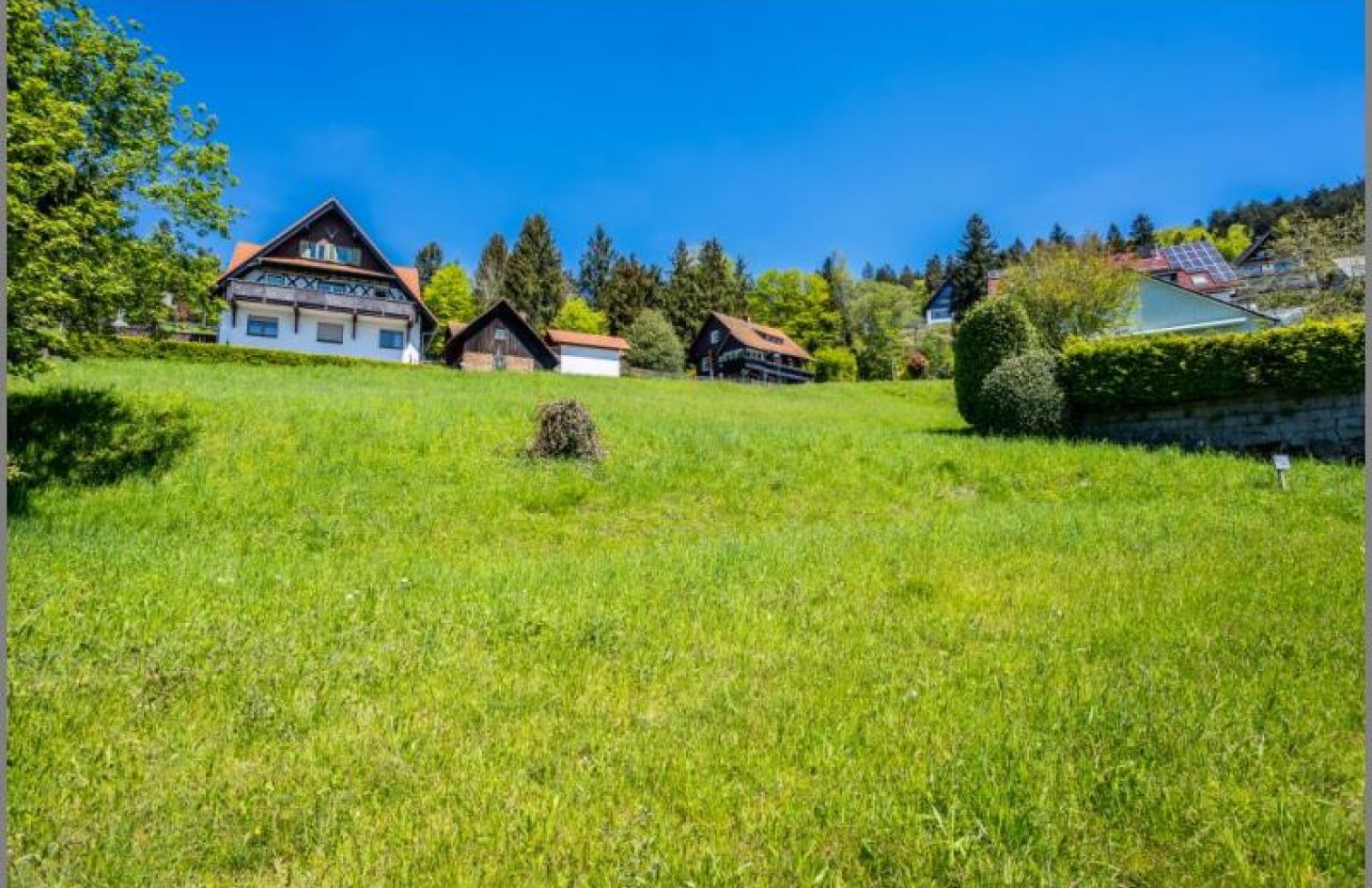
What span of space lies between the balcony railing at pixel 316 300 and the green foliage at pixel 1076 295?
1522 inches

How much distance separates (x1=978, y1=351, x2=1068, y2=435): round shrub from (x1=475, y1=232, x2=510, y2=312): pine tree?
72.4 meters

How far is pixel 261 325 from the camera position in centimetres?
4709

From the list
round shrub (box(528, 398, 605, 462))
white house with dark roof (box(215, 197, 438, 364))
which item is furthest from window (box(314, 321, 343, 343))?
round shrub (box(528, 398, 605, 462))

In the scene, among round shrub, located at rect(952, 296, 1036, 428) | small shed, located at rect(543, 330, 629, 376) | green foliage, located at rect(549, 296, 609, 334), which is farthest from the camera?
green foliage, located at rect(549, 296, 609, 334)

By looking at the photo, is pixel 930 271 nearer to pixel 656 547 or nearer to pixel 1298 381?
pixel 1298 381

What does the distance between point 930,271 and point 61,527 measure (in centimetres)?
13148

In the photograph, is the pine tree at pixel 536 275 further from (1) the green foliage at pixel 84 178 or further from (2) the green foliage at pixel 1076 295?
(1) the green foliage at pixel 84 178

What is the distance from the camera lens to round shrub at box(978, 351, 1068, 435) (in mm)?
17812

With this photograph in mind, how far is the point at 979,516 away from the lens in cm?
1083

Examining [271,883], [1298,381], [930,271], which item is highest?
[930,271]

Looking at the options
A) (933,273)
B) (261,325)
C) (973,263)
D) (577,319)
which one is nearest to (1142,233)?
(933,273)

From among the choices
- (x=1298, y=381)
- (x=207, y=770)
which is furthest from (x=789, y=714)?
(x=1298, y=381)

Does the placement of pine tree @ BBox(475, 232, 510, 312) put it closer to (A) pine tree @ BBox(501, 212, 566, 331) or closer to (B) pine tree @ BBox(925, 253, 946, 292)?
(A) pine tree @ BBox(501, 212, 566, 331)

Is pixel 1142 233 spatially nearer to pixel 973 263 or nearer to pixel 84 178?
pixel 973 263
